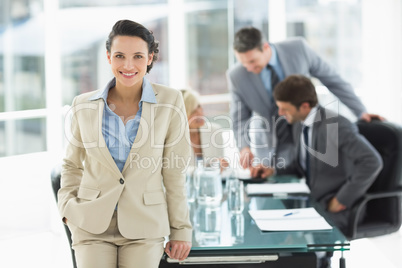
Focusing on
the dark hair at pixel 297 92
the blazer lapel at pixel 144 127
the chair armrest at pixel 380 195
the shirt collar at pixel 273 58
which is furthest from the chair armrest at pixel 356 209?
the blazer lapel at pixel 144 127

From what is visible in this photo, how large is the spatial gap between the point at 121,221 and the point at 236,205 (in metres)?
0.71

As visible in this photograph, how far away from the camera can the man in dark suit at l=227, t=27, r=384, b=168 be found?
346 centimetres

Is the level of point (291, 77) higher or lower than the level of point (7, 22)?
lower

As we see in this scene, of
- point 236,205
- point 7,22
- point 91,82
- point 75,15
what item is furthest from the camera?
point 91,82

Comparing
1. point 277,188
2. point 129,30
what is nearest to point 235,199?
point 277,188

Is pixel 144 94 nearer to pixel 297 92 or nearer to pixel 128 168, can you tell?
pixel 128 168

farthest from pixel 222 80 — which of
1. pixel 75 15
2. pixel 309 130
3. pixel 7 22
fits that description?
pixel 309 130

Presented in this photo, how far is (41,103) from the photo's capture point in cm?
416

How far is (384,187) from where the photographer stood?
2.89 m

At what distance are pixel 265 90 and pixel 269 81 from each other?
103mm

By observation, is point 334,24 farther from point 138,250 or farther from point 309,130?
point 138,250

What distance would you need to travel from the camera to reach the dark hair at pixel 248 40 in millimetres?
3270

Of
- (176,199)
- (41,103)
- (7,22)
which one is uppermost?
(7,22)

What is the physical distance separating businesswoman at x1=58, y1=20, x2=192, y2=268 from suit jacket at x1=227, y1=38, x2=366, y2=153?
5.60 ft
